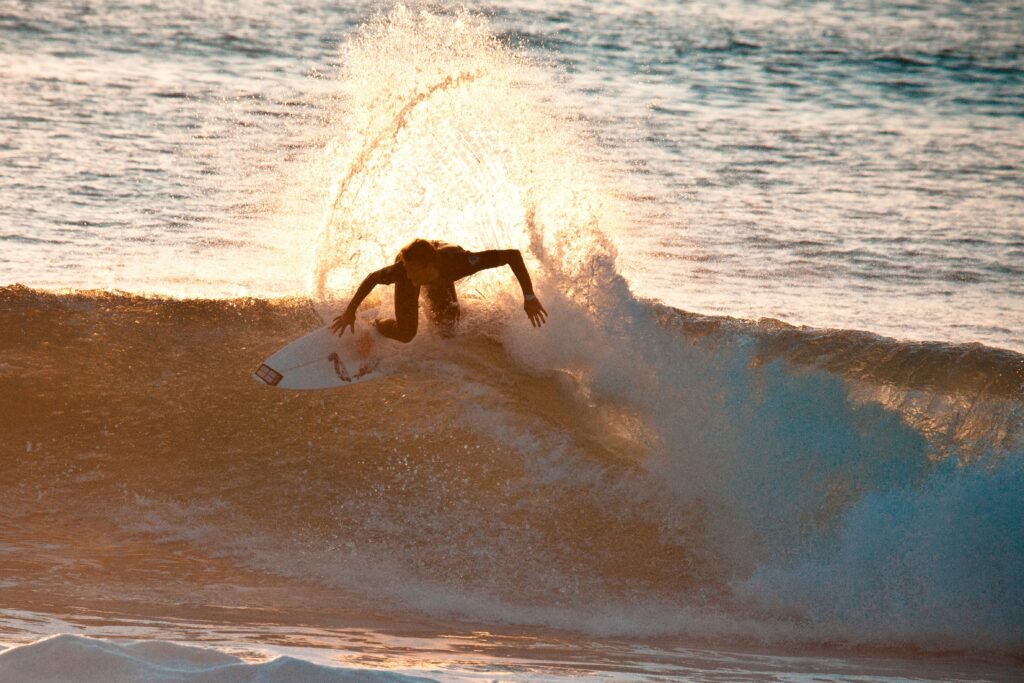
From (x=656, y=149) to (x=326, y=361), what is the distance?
10.7 m

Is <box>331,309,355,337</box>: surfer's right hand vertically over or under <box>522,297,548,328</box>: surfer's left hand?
under

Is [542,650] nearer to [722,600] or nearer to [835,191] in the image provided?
[722,600]

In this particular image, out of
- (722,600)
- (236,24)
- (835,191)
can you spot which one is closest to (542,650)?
(722,600)

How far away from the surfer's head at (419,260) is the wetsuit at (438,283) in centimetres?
16

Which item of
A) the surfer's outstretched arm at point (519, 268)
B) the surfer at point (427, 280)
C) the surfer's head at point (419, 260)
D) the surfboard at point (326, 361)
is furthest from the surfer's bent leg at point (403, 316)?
the surfer's outstretched arm at point (519, 268)

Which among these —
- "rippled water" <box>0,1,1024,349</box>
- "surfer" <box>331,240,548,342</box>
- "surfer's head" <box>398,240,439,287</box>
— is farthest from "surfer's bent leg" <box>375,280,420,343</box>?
"rippled water" <box>0,1,1024,349</box>

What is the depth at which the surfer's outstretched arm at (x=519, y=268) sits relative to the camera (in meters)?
8.95

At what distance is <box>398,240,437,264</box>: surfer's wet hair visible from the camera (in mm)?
8992

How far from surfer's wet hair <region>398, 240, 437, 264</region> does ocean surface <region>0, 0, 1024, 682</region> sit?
1098 millimetres

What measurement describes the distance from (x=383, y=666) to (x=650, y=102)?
1768 cm

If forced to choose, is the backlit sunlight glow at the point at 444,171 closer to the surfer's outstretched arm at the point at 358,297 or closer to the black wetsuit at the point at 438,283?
the black wetsuit at the point at 438,283

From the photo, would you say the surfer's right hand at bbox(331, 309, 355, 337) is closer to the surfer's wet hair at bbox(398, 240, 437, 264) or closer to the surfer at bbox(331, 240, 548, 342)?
the surfer at bbox(331, 240, 548, 342)

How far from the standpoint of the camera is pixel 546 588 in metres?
7.61

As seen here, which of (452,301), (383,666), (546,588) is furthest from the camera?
(452,301)
